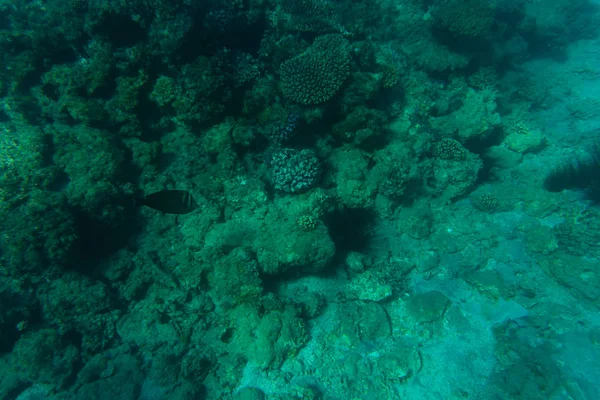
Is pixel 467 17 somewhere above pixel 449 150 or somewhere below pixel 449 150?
above

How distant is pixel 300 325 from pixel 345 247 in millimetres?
2283

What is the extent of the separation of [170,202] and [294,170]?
9.83ft

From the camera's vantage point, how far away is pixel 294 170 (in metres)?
5.81

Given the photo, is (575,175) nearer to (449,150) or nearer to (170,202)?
(449,150)

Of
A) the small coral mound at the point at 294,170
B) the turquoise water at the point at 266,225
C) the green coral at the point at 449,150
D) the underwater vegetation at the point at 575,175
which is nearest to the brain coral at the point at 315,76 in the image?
the turquoise water at the point at 266,225

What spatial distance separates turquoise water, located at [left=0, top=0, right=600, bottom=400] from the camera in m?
5.50

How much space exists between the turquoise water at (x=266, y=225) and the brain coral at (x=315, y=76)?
2.0 inches

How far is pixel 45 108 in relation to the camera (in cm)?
683

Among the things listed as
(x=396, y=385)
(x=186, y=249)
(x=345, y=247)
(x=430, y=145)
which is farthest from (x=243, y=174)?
(x=396, y=385)

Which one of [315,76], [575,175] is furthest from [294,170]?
[575,175]

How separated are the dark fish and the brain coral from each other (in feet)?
13.6

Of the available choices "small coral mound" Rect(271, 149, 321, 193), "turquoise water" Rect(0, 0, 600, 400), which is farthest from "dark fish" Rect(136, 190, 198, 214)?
"small coral mound" Rect(271, 149, 321, 193)

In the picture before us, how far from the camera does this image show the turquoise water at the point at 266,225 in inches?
216

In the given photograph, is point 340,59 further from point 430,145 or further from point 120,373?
point 120,373
